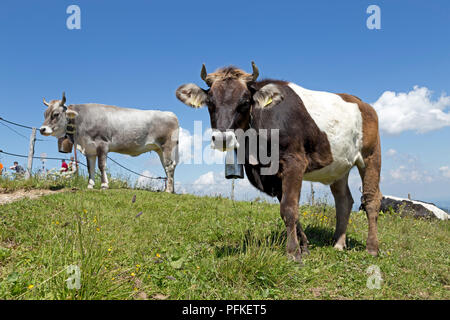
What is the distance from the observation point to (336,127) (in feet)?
20.7

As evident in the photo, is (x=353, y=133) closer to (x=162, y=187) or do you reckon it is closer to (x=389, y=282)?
(x=389, y=282)

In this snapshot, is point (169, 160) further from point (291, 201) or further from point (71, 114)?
point (291, 201)

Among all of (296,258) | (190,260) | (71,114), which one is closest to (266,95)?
(296,258)

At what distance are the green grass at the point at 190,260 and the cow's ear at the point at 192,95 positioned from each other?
7.03 ft

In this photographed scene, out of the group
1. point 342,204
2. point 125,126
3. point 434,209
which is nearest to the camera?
point 342,204

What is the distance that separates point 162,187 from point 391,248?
399 inches

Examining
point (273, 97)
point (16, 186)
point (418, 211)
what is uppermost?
point (273, 97)

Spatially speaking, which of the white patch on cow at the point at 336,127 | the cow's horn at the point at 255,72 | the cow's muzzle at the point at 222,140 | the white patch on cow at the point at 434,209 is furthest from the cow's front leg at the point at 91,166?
the white patch on cow at the point at 434,209

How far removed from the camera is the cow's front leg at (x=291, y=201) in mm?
5312

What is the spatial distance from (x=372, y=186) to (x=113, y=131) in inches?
406

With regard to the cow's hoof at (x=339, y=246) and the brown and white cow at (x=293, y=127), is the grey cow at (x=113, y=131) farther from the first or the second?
the brown and white cow at (x=293, y=127)

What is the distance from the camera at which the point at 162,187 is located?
15.5 metres
